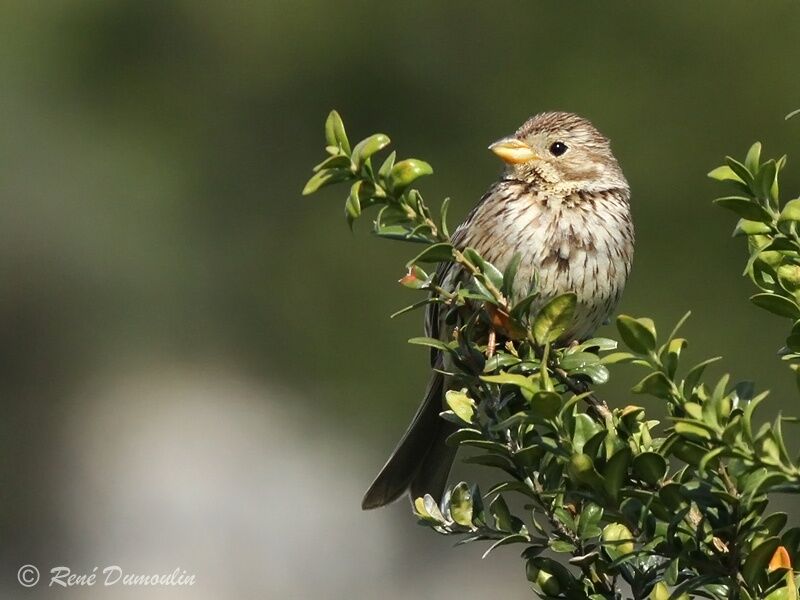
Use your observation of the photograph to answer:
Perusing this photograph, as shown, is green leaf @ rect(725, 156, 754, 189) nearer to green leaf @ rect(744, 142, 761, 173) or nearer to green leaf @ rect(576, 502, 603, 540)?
green leaf @ rect(744, 142, 761, 173)

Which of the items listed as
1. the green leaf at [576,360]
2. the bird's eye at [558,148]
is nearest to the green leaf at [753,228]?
the green leaf at [576,360]

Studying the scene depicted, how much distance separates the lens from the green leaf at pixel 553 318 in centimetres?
141

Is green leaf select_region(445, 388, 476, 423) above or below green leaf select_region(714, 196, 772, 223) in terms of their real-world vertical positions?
below

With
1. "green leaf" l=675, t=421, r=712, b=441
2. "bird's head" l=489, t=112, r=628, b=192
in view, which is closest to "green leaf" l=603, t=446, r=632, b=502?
"green leaf" l=675, t=421, r=712, b=441

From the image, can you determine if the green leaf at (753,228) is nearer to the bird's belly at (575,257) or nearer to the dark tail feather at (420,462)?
the bird's belly at (575,257)

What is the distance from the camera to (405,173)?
1.40m

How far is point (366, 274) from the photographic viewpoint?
575cm

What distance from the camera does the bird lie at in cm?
244

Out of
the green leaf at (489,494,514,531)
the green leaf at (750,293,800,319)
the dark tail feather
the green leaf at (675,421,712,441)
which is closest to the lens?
the green leaf at (675,421,712,441)

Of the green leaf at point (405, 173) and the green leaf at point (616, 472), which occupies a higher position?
the green leaf at point (405, 173)

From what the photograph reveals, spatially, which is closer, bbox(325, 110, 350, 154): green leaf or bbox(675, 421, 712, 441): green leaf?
bbox(675, 421, 712, 441): green leaf

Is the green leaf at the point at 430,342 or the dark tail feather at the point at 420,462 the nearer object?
the green leaf at the point at 430,342

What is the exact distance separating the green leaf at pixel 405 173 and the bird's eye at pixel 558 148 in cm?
141

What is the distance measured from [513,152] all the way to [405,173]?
1.38m
